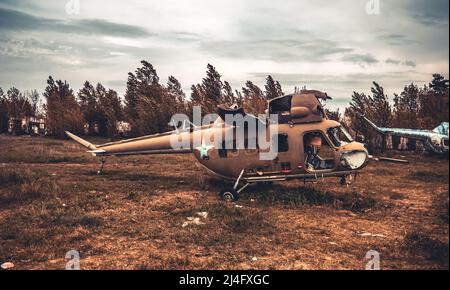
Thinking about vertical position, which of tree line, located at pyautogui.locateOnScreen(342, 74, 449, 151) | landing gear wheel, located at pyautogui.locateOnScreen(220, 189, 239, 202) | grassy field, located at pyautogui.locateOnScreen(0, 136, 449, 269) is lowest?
grassy field, located at pyautogui.locateOnScreen(0, 136, 449, 269)

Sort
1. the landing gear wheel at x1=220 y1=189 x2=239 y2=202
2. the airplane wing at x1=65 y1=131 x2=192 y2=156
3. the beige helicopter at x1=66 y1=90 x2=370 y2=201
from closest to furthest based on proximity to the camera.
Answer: the beige helicopter at x1=66 y1=90 x2=370 y2=201 < the landing gear wheel at x1=220 y1=189 x2=239 y2=202 < the airplane wing at x1=65 y1=131 x2=192 y2=156

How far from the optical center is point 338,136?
10258 millimetres

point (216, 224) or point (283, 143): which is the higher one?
point (283, 143)

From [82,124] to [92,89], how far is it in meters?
7.49

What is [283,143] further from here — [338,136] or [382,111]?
[382,111]

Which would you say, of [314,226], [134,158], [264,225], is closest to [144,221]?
[264,225]

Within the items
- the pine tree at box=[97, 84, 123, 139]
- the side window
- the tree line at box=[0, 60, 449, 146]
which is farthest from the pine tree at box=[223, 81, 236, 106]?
the side window

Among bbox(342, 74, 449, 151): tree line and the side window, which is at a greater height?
bbox(342, 74, 449, 151): tree line

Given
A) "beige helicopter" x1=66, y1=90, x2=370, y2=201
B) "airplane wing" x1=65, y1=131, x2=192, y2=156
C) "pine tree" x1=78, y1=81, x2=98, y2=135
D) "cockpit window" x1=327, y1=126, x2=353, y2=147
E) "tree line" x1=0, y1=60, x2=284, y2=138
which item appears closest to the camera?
"beige helicopter" x1=66, y1=90, x2=370, y2=201

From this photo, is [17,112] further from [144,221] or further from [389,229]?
[389,229]

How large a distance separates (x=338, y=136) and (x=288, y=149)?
A: 1746mm

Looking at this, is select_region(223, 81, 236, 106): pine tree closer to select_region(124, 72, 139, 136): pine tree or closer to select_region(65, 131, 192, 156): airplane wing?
select_region(124, 72, 139, 136): pine tree

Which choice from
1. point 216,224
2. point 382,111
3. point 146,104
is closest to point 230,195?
point 216,224

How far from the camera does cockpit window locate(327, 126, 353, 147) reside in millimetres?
9977
